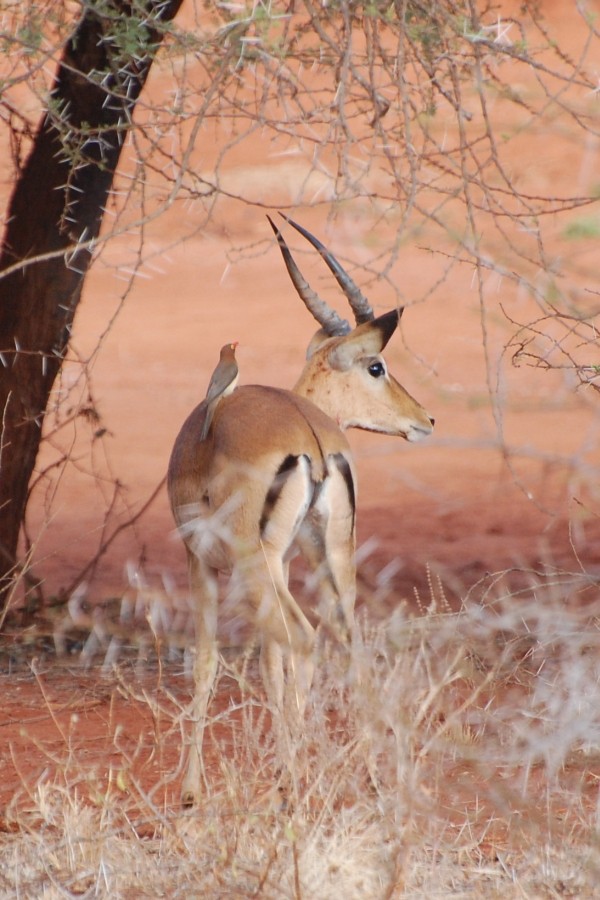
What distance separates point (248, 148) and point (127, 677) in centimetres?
1726

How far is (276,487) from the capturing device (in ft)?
13.9

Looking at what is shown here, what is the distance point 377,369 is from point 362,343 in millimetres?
140

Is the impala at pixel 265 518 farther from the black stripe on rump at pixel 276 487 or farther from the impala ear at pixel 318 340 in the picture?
the impala ear at pixel 318 340

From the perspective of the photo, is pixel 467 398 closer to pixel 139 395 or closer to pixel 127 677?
pixel 127 677

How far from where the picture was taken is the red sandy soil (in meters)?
4.82

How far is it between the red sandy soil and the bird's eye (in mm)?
291

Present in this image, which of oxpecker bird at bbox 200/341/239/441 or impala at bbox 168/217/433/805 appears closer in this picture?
impala at bbox 168/217/433/805

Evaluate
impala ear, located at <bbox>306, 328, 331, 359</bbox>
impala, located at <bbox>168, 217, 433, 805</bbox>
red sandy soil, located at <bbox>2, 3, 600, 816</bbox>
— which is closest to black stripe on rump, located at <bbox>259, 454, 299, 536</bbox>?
impala, located at <bbox>168, 217, 433, 805</bbox>

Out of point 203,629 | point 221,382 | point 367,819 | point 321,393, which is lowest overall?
point 367,819

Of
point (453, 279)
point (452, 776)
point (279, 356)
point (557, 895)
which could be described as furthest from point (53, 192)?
point (453, 279)

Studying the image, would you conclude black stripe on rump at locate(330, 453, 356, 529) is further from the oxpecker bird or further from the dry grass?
the dry grass

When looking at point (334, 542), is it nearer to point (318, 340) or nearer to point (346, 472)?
point (346, 472)

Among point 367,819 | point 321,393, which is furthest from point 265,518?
point 321,393

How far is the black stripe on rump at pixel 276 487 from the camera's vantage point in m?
4.21
